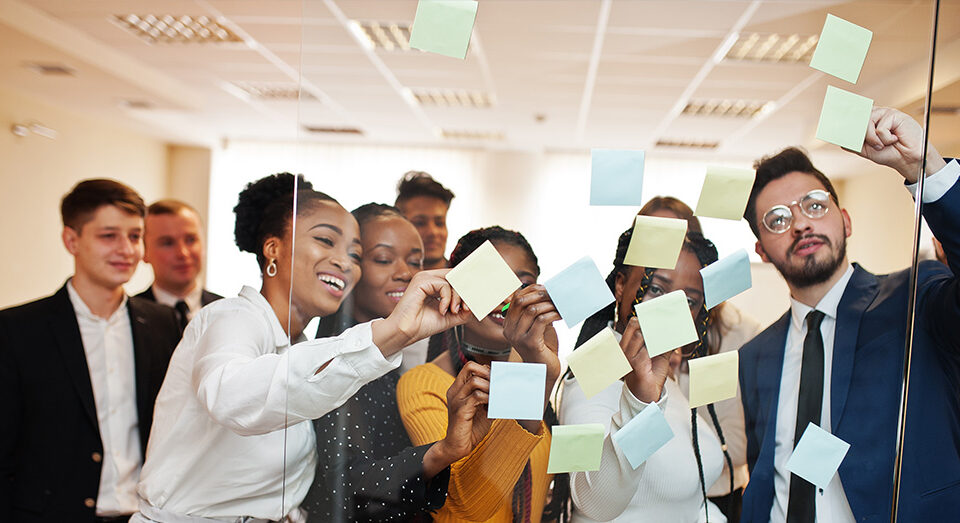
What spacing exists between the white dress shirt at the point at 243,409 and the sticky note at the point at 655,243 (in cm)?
47

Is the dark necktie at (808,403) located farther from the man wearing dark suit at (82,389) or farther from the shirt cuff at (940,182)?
the man wearing dark suit at (82,389)

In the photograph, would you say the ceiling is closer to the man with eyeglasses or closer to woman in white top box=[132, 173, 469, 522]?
the man with eyeglasses

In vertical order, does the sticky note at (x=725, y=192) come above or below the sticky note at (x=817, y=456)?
above

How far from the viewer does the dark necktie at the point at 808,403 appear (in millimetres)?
1225

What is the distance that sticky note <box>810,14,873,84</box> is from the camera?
46.9 inches

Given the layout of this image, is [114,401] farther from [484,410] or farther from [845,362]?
[845,362]

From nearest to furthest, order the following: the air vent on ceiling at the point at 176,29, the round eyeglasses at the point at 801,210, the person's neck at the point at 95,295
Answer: the round eyeglasses at the point at 801,210
the person's neck at the point at 95,295
the air vent on ceiling at the point at 176,29

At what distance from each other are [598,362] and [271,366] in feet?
1.88

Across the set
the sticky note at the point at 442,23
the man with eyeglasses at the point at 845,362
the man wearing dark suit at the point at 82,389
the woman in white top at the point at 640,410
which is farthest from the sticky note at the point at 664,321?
the man wearing dark suit at the point at 82,389

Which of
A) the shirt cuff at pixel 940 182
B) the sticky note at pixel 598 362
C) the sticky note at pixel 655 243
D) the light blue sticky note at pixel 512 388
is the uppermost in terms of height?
the shirt cuff at pixel 940 182

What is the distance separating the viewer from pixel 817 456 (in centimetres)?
121

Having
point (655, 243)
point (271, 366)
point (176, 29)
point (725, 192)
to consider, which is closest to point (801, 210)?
point (725, 192)

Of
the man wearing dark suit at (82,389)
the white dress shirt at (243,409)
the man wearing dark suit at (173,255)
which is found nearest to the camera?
the white dress shirt at (243,409)

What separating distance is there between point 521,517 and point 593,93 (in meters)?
0.82
